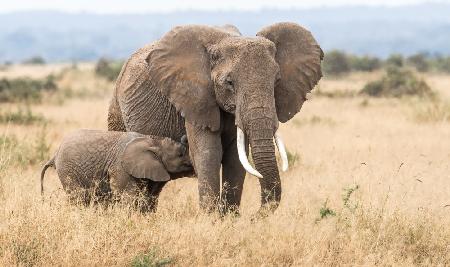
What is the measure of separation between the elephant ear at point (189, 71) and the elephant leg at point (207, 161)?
122mm

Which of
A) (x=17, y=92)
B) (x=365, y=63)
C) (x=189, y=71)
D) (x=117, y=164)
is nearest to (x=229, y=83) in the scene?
(x=189, y=71)

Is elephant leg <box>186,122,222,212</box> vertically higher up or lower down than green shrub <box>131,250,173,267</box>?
higher up

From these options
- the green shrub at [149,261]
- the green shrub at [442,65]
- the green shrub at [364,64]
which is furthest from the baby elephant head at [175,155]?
the green shrub at [442,65]

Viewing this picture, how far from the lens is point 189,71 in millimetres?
7215

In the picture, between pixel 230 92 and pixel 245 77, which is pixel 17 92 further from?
pixel 245 77

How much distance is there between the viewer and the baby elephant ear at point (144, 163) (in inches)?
303

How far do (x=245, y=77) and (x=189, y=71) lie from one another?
69cm

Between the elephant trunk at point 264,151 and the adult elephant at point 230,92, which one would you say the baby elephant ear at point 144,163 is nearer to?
the adult elephant at point 230,92

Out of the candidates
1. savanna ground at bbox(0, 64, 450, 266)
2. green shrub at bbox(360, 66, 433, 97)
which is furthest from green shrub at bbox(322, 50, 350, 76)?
savanna ground at bbox(0, 64, 450, 266)

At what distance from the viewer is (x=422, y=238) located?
6996mm

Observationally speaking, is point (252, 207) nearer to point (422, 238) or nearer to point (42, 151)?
point (422, 238)

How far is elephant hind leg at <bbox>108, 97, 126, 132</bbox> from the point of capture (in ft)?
29.8

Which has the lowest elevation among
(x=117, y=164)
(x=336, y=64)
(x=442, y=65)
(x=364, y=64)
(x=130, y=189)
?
(x=442, y=65)

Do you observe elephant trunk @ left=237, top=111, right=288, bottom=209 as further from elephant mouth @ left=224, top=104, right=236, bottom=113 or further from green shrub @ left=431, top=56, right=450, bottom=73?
green shrub @ left=431, top=56, right=450, bottom=73
